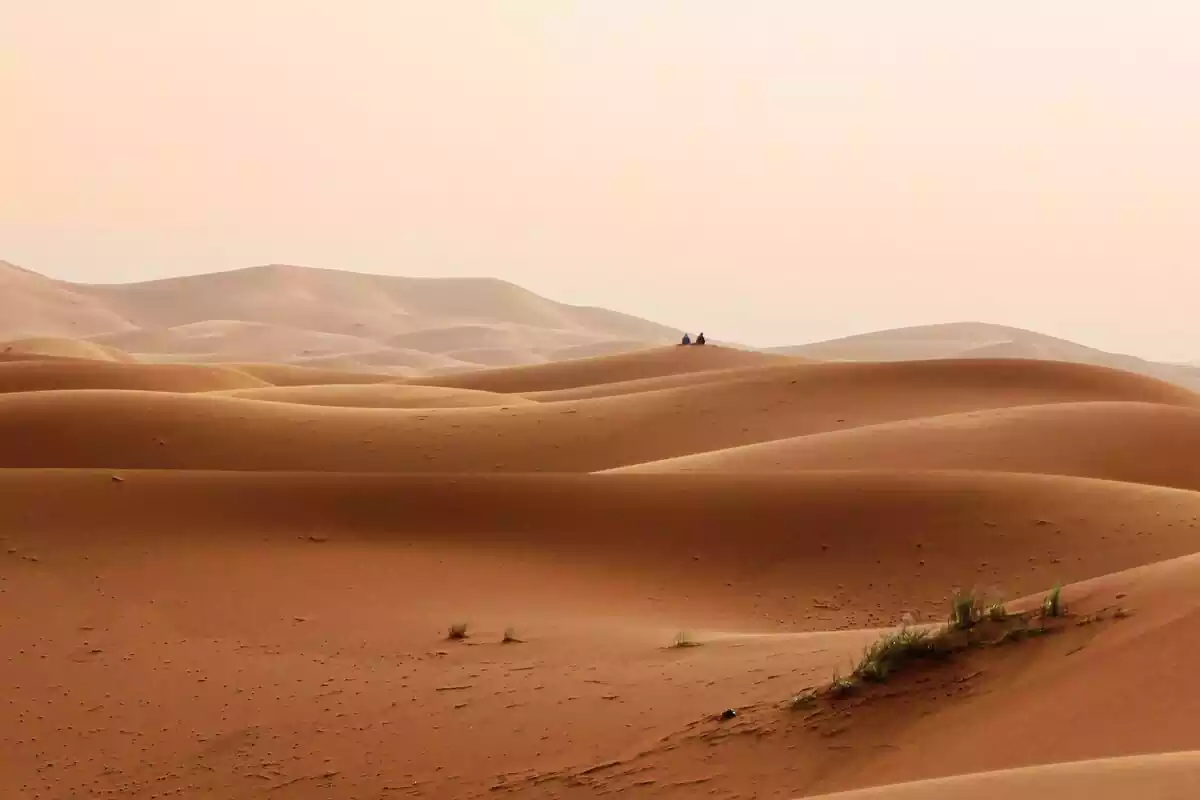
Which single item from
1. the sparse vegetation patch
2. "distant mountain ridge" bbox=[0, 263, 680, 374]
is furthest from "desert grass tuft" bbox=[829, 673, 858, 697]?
"distant mountain ridge" bbox=[0, 263, 680, 374]

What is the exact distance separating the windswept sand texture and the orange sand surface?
3cm

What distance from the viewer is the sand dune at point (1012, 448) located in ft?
60.1

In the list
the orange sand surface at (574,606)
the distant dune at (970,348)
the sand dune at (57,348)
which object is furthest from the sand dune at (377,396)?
the distant dune at (970,348)

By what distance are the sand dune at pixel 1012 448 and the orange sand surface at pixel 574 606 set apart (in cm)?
8

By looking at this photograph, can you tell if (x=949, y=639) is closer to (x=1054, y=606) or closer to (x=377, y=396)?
(x=1054, y=606)

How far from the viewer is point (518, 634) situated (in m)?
9.81

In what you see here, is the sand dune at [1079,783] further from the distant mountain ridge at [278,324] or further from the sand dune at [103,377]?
the distant mountain ridge at [278,324]

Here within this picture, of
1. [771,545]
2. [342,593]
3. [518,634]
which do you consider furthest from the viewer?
[771,545]

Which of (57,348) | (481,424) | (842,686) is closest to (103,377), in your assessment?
(481,424)

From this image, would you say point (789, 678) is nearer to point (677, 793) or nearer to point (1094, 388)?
point (677, 793)

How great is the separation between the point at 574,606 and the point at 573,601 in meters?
0.23

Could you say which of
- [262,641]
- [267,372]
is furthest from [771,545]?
[267,372]

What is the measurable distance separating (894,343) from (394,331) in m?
69.6

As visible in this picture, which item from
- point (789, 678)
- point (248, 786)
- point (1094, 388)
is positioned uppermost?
point (1094, 388)
